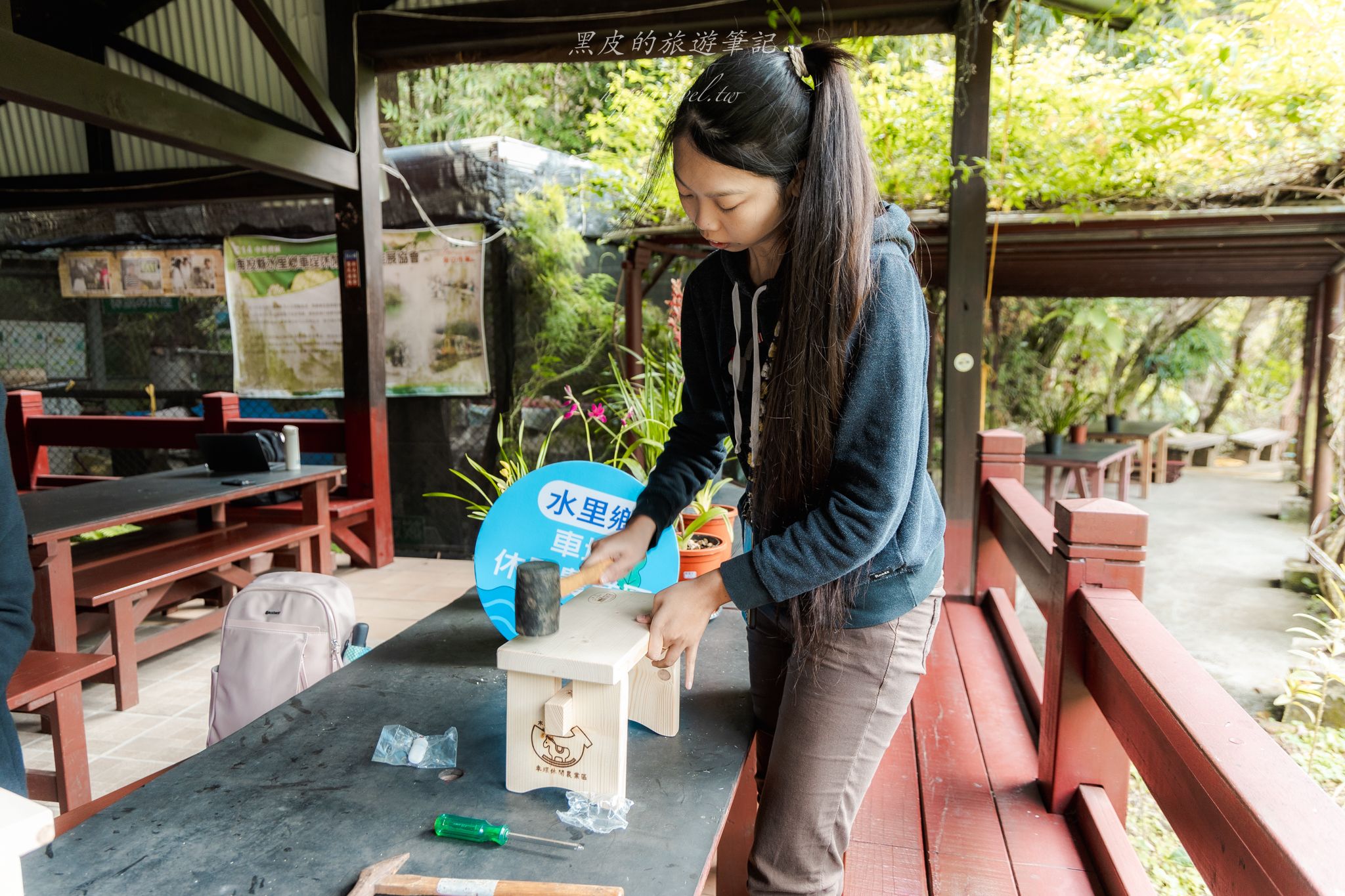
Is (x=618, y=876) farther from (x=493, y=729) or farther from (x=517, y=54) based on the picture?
(x=517, y=54)

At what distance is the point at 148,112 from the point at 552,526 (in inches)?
131

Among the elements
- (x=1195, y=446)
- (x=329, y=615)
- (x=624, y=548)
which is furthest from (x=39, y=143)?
(x=1195, y=446)

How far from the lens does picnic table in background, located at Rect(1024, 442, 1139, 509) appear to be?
6.77 metres

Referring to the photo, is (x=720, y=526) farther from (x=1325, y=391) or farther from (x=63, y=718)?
(x=1325, y=391)

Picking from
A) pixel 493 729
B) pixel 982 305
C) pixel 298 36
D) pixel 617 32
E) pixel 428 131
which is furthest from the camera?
pixel 428 131

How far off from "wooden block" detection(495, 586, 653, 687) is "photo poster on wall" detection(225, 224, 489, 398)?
5.12 meters

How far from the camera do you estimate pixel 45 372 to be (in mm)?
7555

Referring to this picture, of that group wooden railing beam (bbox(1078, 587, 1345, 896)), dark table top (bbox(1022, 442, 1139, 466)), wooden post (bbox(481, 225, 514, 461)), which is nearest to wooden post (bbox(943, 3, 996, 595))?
wooden railing beam (bbox(1078, 587, 1345, 896))

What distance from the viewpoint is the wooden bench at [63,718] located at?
2.41m

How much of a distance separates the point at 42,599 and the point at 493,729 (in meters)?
2.67

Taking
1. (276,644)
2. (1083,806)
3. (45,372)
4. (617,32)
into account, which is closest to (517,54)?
(617,32)

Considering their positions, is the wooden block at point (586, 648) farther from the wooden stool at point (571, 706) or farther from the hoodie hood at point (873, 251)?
the hoodie hood at point (873, 251)

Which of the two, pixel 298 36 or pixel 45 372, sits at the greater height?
pixel 298 36

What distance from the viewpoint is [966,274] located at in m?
3.90
